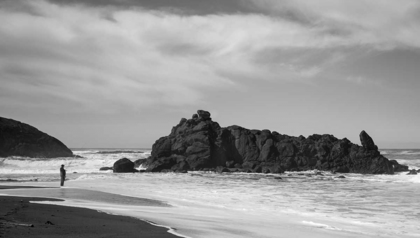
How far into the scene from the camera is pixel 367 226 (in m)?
12.1

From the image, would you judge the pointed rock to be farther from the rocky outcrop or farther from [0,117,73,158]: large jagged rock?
[0,117,73,158]: large jagged rock

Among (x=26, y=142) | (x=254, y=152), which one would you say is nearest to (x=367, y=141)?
(x=254, y=152)

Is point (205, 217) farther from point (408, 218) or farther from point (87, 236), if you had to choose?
point (408, 218)

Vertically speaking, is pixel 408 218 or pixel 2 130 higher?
A: pixel 2 130

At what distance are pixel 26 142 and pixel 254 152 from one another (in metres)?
45.8

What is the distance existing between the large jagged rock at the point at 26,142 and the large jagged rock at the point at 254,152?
3095 centimetres

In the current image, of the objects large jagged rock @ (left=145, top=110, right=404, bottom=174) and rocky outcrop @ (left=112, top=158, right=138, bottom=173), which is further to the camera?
large jagged rock @ (left=145, top=110, right=404, bottom=174)

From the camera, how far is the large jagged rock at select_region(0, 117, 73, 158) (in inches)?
2833

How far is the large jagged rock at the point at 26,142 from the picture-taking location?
7195 centimetres

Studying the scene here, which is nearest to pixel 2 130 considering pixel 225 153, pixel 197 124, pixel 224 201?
pixel 197 124

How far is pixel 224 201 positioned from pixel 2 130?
70.4 m

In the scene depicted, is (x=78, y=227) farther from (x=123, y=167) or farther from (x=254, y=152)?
(x=254, y=152)

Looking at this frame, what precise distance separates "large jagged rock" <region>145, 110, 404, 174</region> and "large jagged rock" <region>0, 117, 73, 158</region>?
3095cm

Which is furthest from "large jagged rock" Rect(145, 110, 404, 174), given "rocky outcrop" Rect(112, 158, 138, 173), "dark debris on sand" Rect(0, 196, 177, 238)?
"dark debris on sand" Rect(0, 196, 177, 238)
